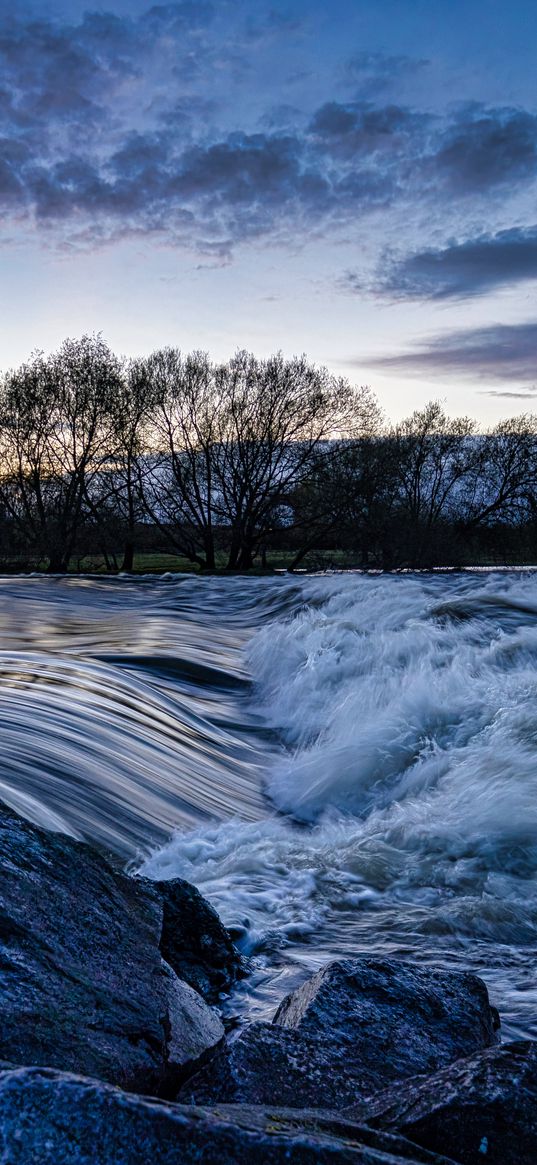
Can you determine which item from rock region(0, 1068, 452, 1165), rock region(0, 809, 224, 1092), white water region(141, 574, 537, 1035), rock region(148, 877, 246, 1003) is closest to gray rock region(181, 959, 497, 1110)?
rock region(0, 809, 224, 1092)

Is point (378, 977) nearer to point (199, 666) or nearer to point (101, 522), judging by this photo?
point (199, 666)

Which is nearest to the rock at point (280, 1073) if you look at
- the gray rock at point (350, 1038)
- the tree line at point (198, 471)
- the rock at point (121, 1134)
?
the gray rock at point (350, 1038)

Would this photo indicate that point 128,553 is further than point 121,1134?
Yes

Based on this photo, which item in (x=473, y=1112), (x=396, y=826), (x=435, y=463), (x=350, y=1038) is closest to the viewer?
(x=473, y=1112)

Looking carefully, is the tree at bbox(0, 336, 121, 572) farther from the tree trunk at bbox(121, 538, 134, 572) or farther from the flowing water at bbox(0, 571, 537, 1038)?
the flowing water at bbox(0, 571, 537, 1038)

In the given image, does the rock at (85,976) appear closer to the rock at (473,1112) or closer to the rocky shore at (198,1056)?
the rocky shore at (198,1056)

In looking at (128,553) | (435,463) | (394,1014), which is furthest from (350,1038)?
(435,463)

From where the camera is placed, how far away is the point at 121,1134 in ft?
5.42

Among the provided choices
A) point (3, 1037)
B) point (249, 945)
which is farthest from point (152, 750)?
point (3, 1037)

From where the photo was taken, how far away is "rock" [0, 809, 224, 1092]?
7.79ft

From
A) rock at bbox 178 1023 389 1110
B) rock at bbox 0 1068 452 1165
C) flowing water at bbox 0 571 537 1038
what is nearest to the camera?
rock at bbox 0 1068 452 1165

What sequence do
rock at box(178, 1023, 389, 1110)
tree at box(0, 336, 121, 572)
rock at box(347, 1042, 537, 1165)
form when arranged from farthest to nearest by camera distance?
tree at box(0, 336, 121, 572)
rock at box(178, 1023, 389, 1110)
rock at box(347, 1042, 537, 1165)

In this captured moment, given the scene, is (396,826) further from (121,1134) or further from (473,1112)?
(121,1134)

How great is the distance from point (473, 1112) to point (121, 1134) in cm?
115
